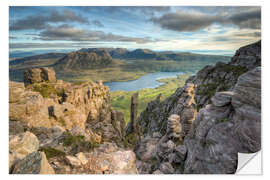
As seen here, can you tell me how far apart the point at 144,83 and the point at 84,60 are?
4.53 m

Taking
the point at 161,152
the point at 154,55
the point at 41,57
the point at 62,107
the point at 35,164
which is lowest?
the point at 161,152

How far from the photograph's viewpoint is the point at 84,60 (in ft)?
28.1

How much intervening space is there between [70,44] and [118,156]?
7107 millimetres

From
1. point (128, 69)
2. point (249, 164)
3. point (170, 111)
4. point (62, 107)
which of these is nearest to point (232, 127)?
point (249, 164)

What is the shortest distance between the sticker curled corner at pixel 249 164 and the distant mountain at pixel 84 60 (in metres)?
8.50

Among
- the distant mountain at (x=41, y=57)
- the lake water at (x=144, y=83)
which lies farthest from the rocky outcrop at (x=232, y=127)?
the distant mountain at (x=41, y=57)

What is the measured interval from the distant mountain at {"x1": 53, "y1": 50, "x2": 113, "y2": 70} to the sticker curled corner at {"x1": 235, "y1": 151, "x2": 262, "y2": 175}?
8.50 metres

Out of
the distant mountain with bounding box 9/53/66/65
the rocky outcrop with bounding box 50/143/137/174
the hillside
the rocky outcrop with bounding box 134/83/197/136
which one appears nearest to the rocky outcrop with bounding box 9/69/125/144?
the distant mountain with bounding box 9/53/66/65

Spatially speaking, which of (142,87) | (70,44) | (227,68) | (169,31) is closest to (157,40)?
(169,31)

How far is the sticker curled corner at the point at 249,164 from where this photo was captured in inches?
206

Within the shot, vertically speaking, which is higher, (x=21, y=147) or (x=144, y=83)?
(x=144, y=83)

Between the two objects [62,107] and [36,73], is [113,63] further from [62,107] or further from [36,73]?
[36,73]

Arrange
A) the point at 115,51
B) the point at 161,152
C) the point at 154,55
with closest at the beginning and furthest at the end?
1. the point at 115,51
2. the point at 154,55
3. the point at 161,152
